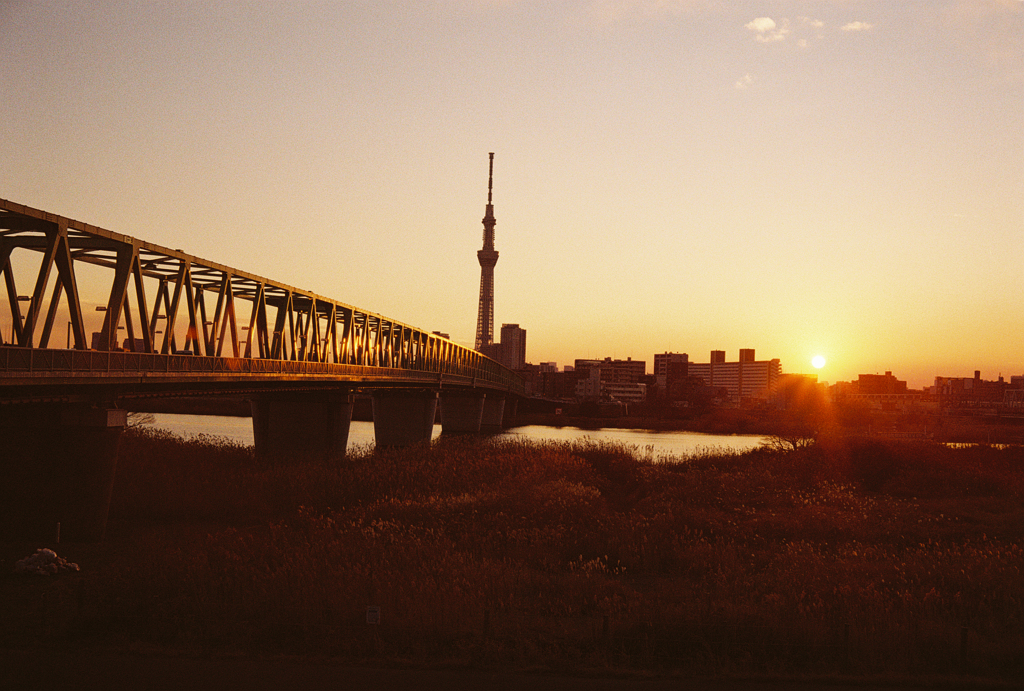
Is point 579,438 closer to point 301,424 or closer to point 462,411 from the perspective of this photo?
point 301,424

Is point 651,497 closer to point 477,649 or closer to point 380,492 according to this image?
point 380,492

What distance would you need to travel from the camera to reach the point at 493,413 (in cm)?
14912

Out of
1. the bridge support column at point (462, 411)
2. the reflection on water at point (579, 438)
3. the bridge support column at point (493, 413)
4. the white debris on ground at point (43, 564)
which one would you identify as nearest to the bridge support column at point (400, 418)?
the reflection on water at point (579, 438)

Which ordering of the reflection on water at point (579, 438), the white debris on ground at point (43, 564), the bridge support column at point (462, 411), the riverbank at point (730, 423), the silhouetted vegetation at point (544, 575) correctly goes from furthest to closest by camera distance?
the riverbank at point (730, 423) → the bridge support column at point (462, 411) → the reflection on water at point (579, 438) → the white debris on ground at point (43, 564) → the silhouetted vegetation at point (544, 575)

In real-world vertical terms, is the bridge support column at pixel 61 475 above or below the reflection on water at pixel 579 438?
above

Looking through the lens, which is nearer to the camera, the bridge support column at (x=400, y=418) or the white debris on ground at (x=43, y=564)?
the white debris on ground at (x=43, y=564)

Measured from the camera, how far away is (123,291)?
30.9m

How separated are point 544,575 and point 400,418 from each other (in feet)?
216

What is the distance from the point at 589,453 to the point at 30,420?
3565 cm

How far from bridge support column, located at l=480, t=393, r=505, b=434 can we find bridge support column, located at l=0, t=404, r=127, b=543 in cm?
10799

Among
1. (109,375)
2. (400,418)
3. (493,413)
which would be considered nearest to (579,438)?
(400,418)

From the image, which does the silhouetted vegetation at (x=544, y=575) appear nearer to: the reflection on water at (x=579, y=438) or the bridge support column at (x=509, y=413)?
the reflection on water at (x=579, y=438)

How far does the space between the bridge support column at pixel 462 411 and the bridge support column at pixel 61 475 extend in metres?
97.6

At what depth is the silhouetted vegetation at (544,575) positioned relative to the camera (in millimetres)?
16312
